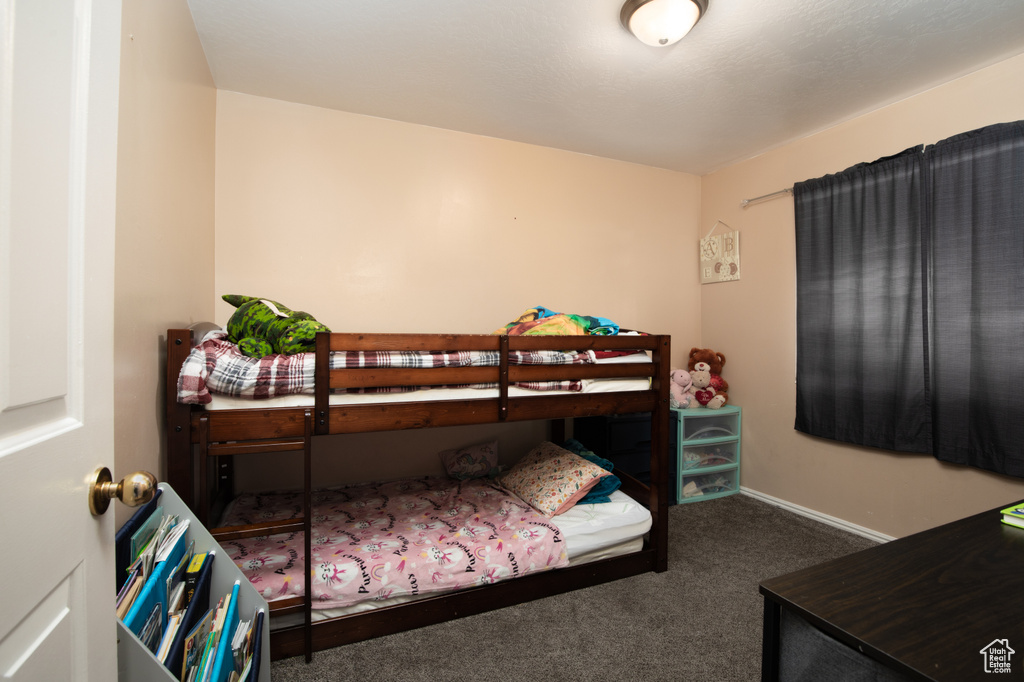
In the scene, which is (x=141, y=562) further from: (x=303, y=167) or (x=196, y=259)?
(x=303, y=167)

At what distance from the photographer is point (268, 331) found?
163 centimetres

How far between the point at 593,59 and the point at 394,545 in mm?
2305

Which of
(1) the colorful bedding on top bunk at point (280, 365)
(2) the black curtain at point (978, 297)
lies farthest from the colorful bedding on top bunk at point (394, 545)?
(2) the black curtain at point (978, 297)

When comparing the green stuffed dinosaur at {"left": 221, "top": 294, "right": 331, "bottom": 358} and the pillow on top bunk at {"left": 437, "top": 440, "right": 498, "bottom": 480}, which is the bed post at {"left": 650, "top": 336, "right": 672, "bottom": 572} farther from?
the green stuffed dinosaur at {"left": 221, "top": 294, "right": 331, "bottom": 358}

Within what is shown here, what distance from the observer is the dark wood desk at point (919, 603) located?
27.5 inches

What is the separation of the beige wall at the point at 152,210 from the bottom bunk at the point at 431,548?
1.82ft

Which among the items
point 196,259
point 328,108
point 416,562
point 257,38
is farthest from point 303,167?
point 416,562

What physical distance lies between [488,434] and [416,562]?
126 cm

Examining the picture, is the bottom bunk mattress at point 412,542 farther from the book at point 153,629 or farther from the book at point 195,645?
the book at point 153,629

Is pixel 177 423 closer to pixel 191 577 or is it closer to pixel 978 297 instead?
pixel 191 577

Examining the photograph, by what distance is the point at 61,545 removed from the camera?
0.51 m

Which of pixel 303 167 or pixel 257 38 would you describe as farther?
pixel 303 167

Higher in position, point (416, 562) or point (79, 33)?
point (79, 33)

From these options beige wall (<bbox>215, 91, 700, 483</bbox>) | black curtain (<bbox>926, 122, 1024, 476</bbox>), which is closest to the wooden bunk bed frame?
beige wall (<bbox>215, 91, 700, 483</bbox>)
